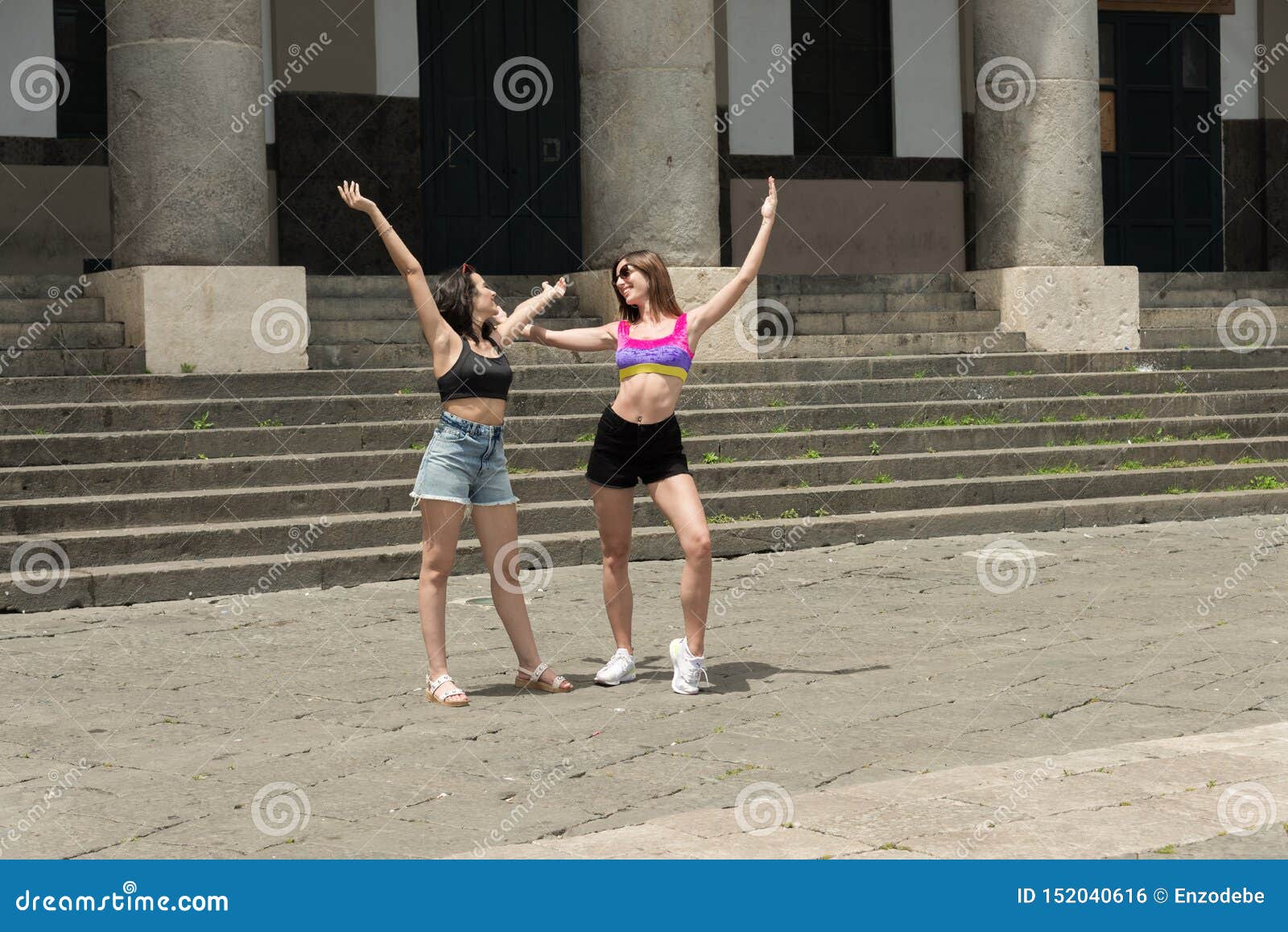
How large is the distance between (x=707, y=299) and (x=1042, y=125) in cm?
327

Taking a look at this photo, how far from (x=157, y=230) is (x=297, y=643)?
4.38 m

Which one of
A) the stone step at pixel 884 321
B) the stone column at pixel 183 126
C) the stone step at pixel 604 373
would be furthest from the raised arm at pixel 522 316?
the stone step at pixel 884 321

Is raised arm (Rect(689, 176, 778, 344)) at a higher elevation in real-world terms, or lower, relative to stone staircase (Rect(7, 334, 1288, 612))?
higher

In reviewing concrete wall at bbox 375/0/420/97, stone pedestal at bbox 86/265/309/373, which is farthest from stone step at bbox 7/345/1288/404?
concrete wall at bbox 375/0/420/97

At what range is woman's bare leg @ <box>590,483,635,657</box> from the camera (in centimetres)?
672

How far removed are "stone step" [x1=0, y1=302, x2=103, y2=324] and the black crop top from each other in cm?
569

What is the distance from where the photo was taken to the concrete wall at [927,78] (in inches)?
696

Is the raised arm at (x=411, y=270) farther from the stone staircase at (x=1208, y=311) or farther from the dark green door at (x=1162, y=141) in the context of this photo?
the dark green door at (x=1162, y=141)

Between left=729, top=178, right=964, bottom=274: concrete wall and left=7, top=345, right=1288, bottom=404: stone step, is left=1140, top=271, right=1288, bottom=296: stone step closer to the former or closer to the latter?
left=7, top=345, right=1288, bottom=404: stone step

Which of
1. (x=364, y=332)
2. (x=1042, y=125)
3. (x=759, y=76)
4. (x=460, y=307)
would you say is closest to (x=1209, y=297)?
(x=1042, y=125)

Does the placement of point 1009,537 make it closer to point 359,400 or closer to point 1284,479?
point 1284,479

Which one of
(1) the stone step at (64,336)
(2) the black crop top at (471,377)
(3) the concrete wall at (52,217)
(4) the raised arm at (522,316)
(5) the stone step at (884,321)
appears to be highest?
(3) the concrete wall at (52,217)

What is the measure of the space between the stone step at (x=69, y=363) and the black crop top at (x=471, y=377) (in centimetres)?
471

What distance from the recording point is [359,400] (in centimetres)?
1076
